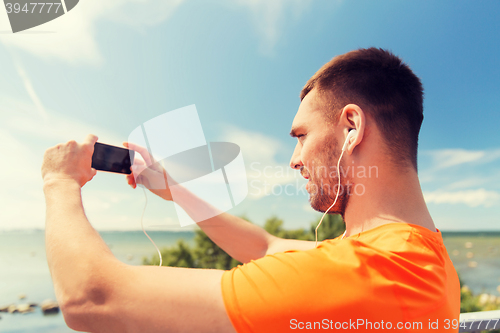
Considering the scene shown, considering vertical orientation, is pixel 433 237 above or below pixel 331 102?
below

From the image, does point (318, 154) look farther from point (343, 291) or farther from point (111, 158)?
point (111, 158)

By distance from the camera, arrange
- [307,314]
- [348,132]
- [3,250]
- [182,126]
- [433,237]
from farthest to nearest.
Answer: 1. [3,250]
2. [182,126]
3. [348,132]
4. [433,237]
5. [307,314]

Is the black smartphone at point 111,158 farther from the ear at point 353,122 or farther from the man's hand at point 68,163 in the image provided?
the ear at point 353,122

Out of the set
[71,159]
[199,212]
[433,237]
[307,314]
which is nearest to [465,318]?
[433,237]

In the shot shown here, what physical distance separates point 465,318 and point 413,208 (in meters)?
1.50

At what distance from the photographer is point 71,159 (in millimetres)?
936

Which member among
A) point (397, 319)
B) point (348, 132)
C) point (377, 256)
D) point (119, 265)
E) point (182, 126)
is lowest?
point (397, 319)

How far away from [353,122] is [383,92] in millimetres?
223

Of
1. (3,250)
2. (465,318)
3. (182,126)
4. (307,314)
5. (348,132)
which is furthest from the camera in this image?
(3,250)

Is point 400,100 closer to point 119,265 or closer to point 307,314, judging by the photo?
point 307,314

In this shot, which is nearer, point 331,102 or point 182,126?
point 331,102

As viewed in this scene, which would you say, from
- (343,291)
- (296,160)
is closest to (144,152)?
(296,160)

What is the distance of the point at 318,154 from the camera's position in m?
1.10

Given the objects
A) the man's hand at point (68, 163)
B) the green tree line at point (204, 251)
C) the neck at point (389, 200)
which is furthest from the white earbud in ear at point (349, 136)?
the green tree line at point (204, 251)
